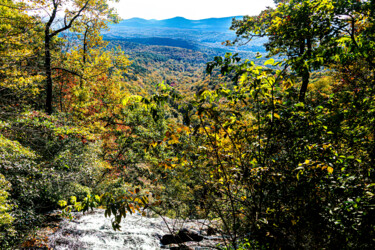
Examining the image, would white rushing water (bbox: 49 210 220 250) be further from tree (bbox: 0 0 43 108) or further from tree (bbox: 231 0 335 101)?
tree (bbox: 231 0 335 101)

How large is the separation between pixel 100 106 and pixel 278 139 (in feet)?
58.2

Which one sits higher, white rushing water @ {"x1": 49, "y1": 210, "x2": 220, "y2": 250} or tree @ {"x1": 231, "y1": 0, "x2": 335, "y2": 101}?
tree @ {"x1": 231, "y1": 0, "x2": 335, "y2": 101}

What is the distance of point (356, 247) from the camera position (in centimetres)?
264

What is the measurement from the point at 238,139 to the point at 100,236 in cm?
1127

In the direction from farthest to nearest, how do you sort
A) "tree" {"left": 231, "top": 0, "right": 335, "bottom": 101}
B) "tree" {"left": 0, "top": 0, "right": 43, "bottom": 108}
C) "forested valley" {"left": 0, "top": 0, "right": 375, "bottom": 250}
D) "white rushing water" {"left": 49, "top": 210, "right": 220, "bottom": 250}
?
"white rushing water" {"left": 49, "top": 210, "right": 220, "bottom": 250} → "tree" {"left": 0, "top": 0, "right": 43, "bottom": 108} → "tree" {"left": 231, "top": 0, "right": 335, "bottom": 101} → "forested valley" {"left": 0, "top": 0, "right": 375, "bottom": 250}

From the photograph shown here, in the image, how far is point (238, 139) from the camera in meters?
2.58

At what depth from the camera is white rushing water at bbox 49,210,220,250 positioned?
30.2 feet

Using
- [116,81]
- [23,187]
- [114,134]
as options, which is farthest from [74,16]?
[23,187]

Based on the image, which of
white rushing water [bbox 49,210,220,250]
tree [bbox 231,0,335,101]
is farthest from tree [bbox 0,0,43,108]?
white rushing water [bbox 49,210,220,250]

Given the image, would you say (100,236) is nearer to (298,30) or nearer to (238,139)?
(238,139)

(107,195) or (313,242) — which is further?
(313,242)

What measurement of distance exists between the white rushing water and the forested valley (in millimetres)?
1054

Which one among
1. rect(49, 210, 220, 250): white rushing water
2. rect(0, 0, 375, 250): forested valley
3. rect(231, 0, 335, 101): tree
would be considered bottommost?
rect(49, 210, 220, 250): white rushing water

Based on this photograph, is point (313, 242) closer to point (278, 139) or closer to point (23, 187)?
point (278, 139)
